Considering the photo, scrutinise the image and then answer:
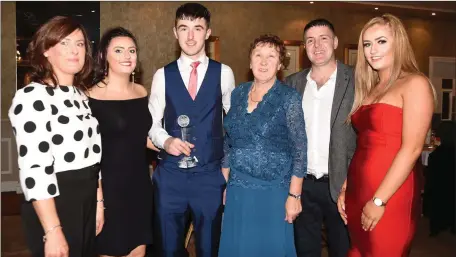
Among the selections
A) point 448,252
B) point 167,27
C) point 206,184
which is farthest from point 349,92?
point 167,27

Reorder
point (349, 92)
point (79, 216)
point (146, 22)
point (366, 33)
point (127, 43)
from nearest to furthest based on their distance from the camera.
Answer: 1. point (79, 216)
2. point (366, 33)
3. point (127, 43)
4. point (349, 92)
5. point (146, 22)

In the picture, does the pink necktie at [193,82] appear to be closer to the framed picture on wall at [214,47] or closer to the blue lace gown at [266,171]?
the blue lace gown at [266,171]

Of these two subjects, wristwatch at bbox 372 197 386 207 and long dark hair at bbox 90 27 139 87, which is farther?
long dark hair at bbox 90 27 139 87

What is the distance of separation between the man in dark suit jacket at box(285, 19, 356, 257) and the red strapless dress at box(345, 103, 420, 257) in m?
0.35

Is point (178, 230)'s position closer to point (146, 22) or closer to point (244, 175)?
point (244, 175)

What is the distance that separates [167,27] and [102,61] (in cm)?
479

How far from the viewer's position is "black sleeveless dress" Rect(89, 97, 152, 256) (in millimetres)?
2252

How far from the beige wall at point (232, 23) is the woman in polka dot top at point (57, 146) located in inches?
197

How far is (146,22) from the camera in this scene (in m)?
6.88

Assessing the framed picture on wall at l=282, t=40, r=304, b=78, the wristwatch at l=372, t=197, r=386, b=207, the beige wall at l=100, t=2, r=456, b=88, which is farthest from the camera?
the framed picture on wall at l=282, t=40, r=304, b=78

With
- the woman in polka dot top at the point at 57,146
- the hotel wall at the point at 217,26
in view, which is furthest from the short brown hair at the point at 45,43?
the hotel wall at the point at 217,26

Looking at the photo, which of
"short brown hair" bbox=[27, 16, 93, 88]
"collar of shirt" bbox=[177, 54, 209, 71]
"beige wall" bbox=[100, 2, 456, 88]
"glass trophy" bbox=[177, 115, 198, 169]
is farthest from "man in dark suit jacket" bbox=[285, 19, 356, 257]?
"beige wall" bbox=[100, 2, 456, 88]

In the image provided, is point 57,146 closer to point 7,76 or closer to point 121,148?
point 121,148

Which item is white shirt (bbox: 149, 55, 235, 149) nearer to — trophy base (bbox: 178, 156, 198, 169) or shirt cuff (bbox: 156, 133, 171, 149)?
shirt cuff (bbox: 156, 133, 171, 149)
